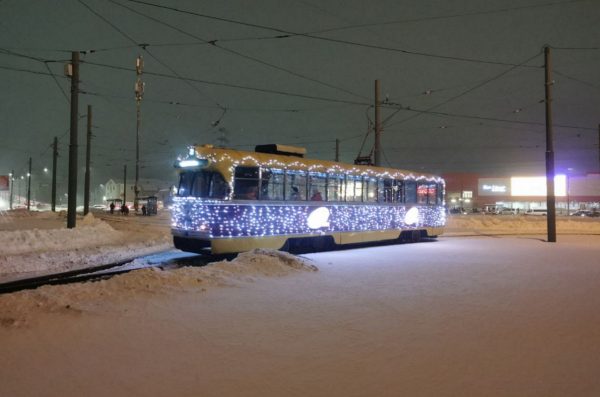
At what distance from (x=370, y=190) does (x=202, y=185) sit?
284 inches

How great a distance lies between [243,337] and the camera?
620cm

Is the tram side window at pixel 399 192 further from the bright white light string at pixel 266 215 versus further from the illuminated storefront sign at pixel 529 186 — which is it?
the illuminated storefront sign at pixel 529 186

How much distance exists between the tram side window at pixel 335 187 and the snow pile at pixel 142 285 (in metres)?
5.51

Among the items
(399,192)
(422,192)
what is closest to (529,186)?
(422,192)

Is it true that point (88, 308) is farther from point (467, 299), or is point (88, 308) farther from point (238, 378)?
point (467, 299)

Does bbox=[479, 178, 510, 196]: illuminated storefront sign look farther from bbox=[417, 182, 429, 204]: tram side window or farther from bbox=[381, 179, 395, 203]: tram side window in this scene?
bbox=[381, 179, 395, 203]: tram side window

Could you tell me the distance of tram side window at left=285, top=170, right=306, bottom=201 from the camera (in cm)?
1537

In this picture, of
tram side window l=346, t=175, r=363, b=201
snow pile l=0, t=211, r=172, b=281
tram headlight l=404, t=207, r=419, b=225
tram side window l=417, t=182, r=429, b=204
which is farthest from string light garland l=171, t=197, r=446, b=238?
tram side window l=417, t=182, r=429, b=204

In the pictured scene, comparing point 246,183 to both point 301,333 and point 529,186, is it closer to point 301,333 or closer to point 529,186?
point 301,333

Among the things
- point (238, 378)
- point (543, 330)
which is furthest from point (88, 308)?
point (543, 330)

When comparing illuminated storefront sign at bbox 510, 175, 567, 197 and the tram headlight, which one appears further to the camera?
illuminated storefront sign at bbox 510, 175, 567, 197

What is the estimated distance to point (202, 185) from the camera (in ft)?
45.9

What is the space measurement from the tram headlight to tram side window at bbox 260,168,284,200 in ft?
24.4

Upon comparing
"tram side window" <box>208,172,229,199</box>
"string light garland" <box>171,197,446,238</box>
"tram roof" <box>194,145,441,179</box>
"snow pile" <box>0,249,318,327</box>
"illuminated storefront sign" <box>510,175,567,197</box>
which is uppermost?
"illuminated storefront sign" <box>510,175,567,197</box>
